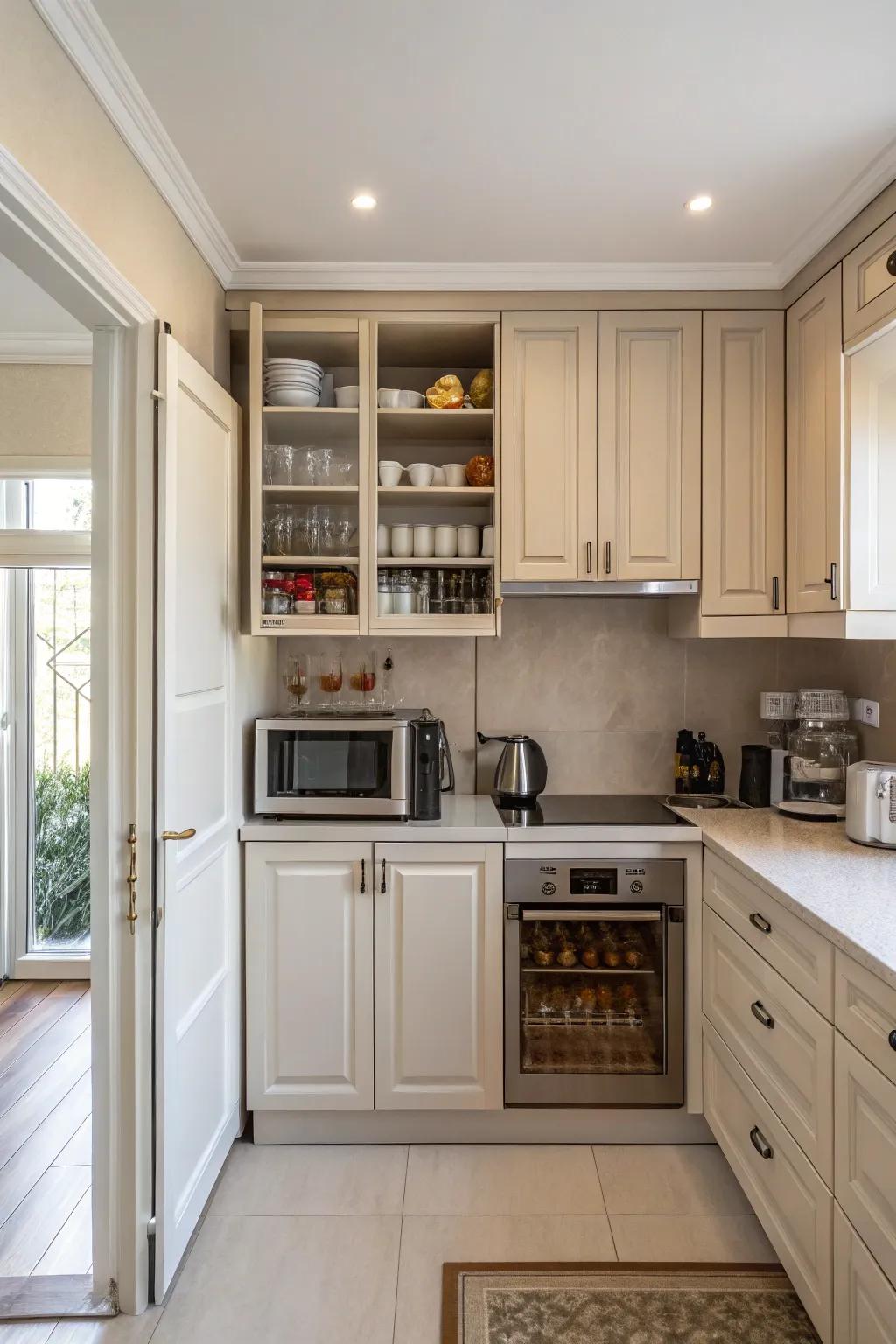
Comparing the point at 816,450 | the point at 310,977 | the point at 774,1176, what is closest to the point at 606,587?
the point at 816,450

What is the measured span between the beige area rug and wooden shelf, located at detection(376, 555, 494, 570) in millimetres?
1842

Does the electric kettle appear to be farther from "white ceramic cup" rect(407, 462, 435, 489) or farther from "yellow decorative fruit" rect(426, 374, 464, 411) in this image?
"yellow decorative fruit" rect(426, 374, 464, 411)

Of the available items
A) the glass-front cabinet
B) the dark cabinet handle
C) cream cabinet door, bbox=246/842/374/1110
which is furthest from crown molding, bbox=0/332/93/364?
the dark cabinet handle

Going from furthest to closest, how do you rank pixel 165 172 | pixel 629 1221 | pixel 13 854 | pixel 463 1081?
pixel 13 854, pixel 463 1081, pixel 629 1221, pixel 165 172

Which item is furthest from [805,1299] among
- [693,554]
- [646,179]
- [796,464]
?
[646,179]

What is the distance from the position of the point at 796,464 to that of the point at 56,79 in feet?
6.77

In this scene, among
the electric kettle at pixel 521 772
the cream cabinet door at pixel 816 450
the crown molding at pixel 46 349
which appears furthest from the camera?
the crown molding at pixel 46 349

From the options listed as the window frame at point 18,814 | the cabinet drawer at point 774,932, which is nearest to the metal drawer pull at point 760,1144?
the cabinet drawer at point 774,932

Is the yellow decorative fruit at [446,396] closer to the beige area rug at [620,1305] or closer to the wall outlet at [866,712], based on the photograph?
the wall outlet at [866,712]

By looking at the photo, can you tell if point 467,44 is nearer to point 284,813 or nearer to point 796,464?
point 796,464

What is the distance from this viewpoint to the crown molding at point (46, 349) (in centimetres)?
323

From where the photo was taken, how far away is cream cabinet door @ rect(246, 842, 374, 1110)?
239 centimetres

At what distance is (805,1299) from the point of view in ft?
5.42

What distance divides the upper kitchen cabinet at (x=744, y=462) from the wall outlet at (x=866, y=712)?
349 mm
